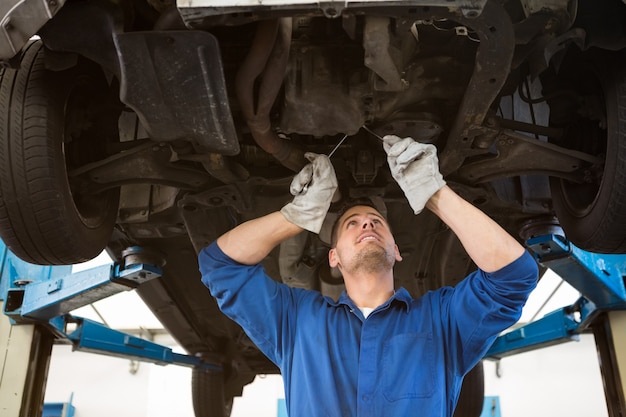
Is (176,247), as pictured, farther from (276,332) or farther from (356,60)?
(356,60)

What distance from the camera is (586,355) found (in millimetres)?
7562

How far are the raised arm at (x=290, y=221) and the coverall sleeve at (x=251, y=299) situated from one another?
1.4 inches

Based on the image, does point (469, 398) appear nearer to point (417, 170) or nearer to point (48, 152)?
point (417, 170)

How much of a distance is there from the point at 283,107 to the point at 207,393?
2.88 metres

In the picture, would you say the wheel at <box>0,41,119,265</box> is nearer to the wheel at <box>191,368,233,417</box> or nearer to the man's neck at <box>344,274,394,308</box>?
the man's neck at <box>344,274,394,308</box>

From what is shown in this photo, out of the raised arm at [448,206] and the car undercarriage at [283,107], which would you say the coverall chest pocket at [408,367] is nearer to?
the raised arm at [448,206]

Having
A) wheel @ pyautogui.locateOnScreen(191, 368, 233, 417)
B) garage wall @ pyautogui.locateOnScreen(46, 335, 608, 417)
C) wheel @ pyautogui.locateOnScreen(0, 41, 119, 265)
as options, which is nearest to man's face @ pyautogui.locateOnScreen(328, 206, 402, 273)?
wheel @ pyautogui.locateOnScreen(0, 41, 119, 265)

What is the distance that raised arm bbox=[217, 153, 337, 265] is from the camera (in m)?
1.80

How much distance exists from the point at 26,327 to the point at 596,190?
2.55m

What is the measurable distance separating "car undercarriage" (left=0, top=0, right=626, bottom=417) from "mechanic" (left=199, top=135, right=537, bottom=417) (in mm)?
219

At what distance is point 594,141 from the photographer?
201 cm

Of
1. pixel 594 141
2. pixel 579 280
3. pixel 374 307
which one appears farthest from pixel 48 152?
pixel 579 280

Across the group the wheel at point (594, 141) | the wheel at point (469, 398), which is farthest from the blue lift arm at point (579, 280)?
the wheel at point (469, 398)

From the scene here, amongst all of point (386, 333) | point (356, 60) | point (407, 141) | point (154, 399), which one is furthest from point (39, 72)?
point (154, 399)
